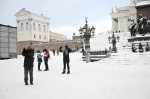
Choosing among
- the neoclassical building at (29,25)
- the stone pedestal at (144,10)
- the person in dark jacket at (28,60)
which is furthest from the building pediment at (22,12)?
the person in dark jacket at (28,60)

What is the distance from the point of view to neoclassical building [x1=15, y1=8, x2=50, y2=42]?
58.3 m

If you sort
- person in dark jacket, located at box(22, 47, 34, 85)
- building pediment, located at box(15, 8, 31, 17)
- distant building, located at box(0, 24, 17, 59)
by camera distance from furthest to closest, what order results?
1. building pediment, located at box(15, 8, 31, 17)
2. distant building, located at box(0, 24, 17, 59)
3. person in dark jacket, located at box(22, 47, 34, 85)

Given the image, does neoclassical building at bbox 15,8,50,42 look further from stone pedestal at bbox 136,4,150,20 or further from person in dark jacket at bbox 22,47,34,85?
person in dark jacket at bbox 22,47,34,85

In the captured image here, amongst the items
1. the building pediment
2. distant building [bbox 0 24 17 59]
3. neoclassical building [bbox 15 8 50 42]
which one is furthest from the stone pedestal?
the building pediment

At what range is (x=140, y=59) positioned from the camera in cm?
1534

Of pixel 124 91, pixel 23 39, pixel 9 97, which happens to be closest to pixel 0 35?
pixel 9 97

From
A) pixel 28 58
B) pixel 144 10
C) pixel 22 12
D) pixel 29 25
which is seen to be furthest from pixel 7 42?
pixel 22 12

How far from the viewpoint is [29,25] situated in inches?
2296

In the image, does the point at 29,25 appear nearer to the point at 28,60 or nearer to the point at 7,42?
the point at 7,42

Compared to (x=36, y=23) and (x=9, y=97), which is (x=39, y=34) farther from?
(x=9, y=97)

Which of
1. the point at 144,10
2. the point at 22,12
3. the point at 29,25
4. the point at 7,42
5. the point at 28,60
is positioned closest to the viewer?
the point at 28,60

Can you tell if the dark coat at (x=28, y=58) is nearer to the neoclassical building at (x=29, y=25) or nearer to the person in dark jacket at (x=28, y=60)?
the person in dark jacket at (x=28, y=60)

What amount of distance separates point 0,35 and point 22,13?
41.1 metres

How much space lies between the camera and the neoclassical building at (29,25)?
58.3m
